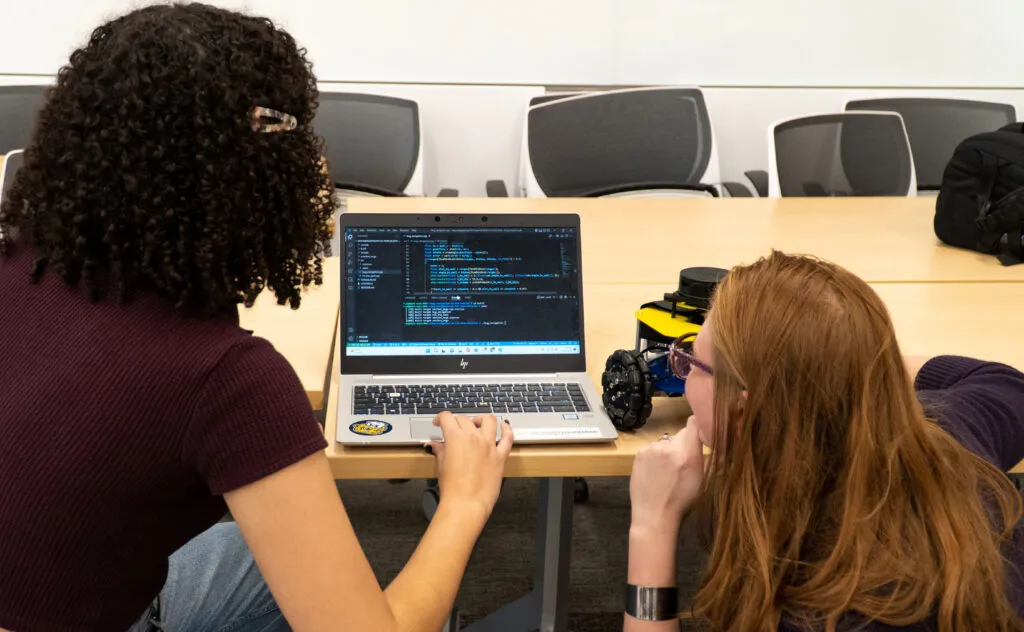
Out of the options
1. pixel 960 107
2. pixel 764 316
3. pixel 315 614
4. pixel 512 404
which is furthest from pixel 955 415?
pixel 960 107

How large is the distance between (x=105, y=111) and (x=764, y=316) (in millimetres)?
617

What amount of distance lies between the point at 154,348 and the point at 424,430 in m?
0.46

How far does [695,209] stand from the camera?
2605mm

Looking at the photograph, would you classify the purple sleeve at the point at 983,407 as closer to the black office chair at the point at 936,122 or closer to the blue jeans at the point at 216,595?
the blue jeans at the point at 216,595

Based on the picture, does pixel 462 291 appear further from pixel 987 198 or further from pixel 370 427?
pixel 987 198

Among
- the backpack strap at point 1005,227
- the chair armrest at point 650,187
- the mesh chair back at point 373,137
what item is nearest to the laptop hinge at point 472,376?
the backpack strap at point 1005,227

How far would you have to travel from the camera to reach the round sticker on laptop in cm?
122

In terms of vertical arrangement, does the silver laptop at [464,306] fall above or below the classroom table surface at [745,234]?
above

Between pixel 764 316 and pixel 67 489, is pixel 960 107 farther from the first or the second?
pixel 67 489

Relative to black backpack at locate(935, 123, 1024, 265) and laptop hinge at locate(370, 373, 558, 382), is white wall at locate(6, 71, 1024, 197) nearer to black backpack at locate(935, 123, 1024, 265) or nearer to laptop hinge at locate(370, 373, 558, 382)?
black backpack at locate(935, 123, 1024, 265)

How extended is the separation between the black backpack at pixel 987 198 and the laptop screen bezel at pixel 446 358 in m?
1.23

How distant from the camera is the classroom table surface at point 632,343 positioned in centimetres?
121

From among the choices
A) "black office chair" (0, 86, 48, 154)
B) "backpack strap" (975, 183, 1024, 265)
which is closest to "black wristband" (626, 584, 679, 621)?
"backpack strap" (975, 183, 1024, 265)

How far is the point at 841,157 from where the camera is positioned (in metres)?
3.14
